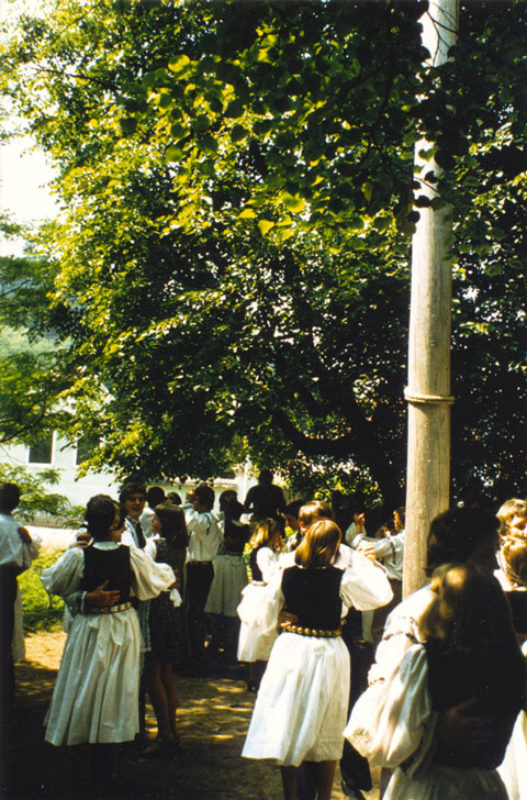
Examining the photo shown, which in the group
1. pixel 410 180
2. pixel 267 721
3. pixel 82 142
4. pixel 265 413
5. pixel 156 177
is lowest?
pixel 267 721

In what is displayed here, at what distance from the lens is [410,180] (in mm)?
3922

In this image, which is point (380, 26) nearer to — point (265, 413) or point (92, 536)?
point (92, 536)

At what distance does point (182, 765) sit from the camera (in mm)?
5875

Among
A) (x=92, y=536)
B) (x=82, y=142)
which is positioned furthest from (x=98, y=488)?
(x=92, y=536)

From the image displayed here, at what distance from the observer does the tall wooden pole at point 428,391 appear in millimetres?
3699

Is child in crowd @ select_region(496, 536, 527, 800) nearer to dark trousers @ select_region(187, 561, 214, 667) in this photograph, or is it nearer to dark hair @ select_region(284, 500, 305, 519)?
dark hair @ select_region(284, 500, 305, 519)

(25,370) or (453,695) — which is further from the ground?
(25,370)

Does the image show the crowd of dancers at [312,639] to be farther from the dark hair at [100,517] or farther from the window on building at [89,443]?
the window on building at [89,443]

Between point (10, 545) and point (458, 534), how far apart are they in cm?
551

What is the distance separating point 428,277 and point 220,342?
5.83 meters

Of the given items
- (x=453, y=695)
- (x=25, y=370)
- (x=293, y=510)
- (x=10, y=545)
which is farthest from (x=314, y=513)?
(x=25, y=370)

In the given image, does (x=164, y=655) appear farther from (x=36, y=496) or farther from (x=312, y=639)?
(x=36, y=496)

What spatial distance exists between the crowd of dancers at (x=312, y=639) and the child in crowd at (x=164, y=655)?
0.05 ft

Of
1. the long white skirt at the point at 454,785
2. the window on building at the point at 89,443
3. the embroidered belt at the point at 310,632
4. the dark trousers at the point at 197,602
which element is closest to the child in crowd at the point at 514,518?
the embroidered belt at the point at 310,632
